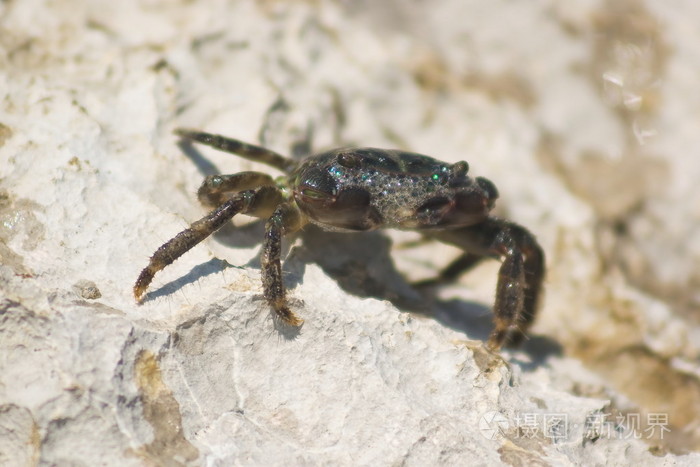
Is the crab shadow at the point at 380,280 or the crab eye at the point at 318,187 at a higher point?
the crab eye at the point at 318,187

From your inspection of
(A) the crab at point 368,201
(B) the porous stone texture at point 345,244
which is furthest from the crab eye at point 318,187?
(B) the porous stone texture at point 345,244

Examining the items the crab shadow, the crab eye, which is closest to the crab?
the crab eye

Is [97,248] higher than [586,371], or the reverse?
[97,248]

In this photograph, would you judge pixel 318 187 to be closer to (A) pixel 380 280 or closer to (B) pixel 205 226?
(B) pixel 205 226

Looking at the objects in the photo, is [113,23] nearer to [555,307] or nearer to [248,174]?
[248,174]

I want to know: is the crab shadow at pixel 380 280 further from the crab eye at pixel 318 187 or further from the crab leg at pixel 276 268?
the crab eye at pixel 318 187

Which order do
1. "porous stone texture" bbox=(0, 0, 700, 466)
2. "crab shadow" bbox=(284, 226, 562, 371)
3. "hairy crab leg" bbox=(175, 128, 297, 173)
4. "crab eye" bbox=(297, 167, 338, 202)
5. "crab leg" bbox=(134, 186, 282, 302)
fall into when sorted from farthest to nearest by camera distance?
"hairy crab leg" bbox=(175, 128, 297, 173), "crab shadow" bbox=(284, 226, 562, 371), "crab eye" bbox=(297, 167, 338, 202), "crab leg" bbox=(134, 186, 282, 302), "porous stone texture" bbox=(0, 0, 700, 466)

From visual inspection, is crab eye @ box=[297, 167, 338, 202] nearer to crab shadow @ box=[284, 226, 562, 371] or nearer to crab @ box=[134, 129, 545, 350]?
crab @ box=[134, 129, 545, 350]

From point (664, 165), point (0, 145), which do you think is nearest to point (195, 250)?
point (0, 145)
